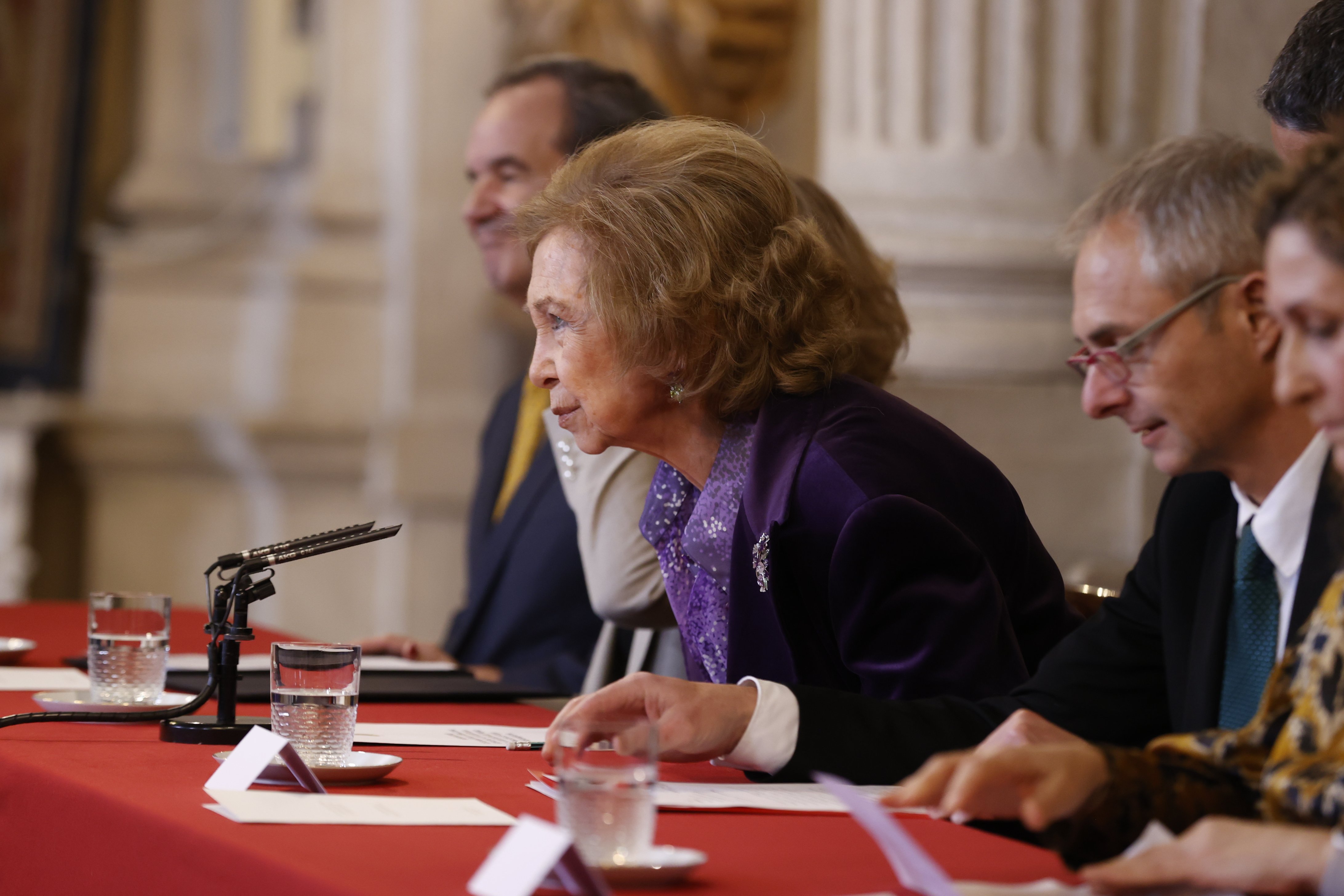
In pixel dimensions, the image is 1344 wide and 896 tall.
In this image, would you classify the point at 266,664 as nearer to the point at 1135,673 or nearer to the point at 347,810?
the point at 347,810

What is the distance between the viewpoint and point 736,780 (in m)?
1.61

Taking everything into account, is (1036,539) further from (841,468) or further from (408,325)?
(408,325)

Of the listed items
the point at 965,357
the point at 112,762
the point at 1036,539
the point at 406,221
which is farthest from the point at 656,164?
the point at 406,221

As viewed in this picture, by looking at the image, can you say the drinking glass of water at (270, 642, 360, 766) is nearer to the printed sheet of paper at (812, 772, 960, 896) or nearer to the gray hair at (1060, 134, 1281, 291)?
the printed sheet of paper at (812, 772, 960, 896)

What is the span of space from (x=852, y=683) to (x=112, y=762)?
0.79 metres

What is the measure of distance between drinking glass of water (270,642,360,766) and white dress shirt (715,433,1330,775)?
0.36m

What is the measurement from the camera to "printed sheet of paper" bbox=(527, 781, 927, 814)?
142 cm

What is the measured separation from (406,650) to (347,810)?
144 cm

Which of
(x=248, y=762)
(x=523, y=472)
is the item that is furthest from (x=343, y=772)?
(x=523, y=472)

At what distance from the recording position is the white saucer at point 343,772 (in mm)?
1466

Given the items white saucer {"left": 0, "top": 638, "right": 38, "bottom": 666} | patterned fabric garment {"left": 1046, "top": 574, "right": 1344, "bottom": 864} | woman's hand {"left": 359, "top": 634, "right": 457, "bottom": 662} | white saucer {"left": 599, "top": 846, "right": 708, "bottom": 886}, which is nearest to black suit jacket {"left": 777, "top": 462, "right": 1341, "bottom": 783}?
patterned fabric garment {"left": 1046, "top": 574, "right": 1344, "bottom": 864}

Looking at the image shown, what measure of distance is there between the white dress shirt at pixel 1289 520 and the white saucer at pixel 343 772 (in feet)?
2.67

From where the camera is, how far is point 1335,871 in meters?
1.03

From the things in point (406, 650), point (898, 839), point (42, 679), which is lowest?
point (406, 650)
